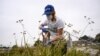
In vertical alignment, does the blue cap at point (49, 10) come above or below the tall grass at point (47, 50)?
above

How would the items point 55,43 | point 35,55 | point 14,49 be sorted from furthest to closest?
point 14,49
point 55,43
point 35,55

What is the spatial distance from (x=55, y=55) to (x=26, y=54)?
1.77 ft

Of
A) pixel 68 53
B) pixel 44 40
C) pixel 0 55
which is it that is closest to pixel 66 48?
pixel 68 53

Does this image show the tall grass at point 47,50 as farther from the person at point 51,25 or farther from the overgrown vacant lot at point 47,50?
the person at point 51,25

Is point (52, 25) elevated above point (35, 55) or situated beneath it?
→ elevated above

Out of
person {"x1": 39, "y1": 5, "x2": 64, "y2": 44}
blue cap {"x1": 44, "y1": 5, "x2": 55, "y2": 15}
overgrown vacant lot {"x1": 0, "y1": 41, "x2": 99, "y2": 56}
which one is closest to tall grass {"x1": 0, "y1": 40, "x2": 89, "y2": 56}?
overgrown vacant lot {"x1": 0, "y1": 41, "x2": 99, "y2": 56}

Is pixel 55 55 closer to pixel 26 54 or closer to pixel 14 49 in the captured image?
pixel 26 54

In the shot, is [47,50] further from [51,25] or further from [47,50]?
[51,25]

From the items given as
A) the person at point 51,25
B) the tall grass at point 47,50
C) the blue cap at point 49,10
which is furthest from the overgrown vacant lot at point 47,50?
the blue cap at point 49,10

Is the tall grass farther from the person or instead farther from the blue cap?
the blue cap

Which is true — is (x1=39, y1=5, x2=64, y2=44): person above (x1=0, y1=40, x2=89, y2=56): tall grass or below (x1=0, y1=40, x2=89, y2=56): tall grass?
above

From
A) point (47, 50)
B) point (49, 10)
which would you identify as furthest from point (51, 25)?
point (47, 50)

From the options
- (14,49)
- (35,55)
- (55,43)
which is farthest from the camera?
(14,49)

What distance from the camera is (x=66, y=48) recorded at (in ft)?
19.5
